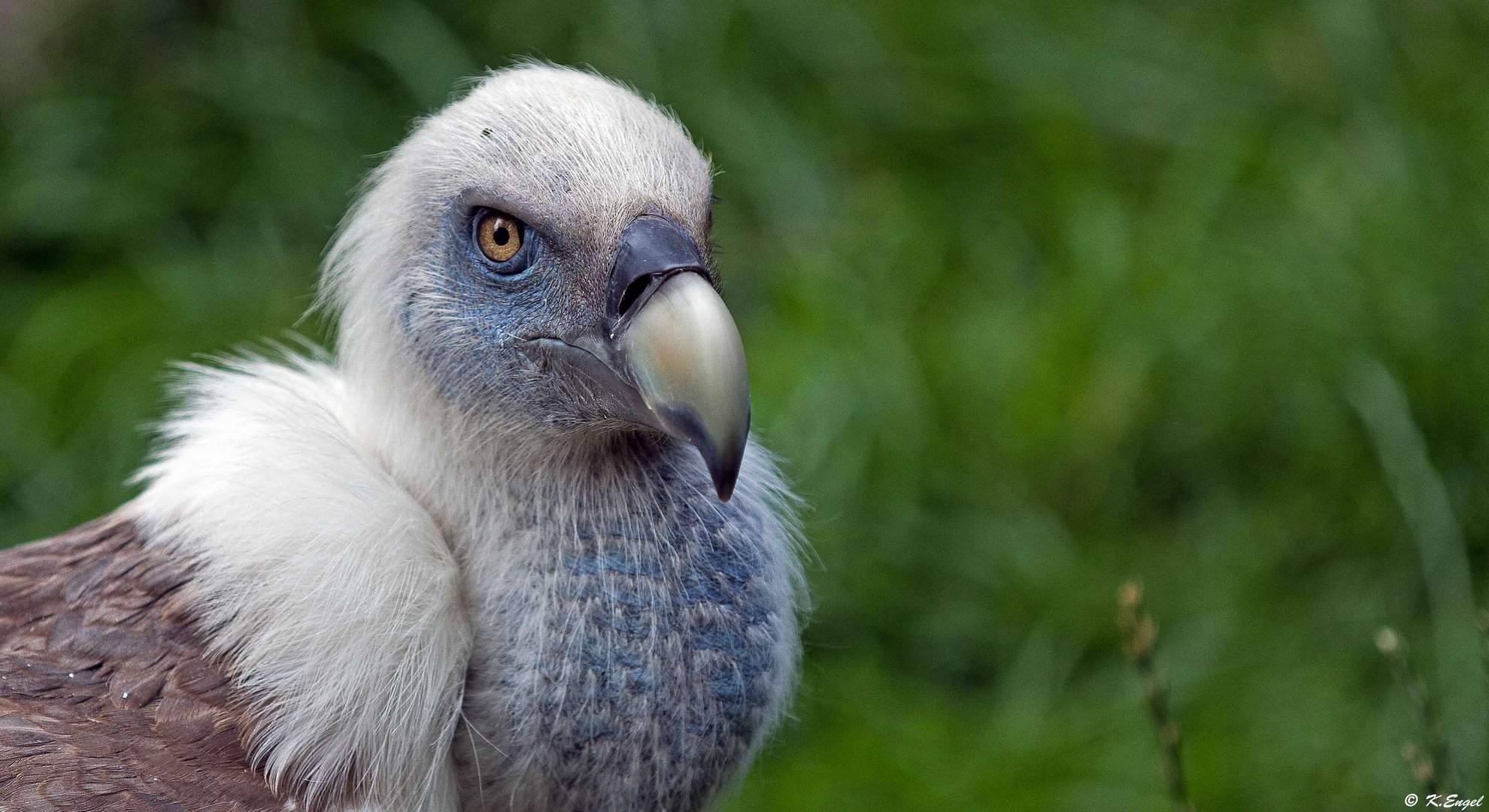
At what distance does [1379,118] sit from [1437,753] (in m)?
2.67

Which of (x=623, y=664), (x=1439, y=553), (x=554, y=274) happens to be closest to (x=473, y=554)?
(x=623, y=664)

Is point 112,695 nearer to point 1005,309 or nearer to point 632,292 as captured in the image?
point 632,292

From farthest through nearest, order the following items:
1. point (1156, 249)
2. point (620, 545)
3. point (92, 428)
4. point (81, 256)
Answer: point (81, 256) < point (1156, 249) < point (92, 428) < point (620, 545)

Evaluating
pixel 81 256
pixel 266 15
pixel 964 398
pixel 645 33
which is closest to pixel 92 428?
pixel 81 256

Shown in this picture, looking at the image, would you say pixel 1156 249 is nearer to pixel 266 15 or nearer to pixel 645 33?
pixel 645 33

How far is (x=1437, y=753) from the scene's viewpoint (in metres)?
2.22

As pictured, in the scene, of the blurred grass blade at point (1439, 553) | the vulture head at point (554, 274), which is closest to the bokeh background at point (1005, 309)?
the blurred grass blade at point (1439, 553)

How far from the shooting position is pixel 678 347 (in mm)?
1950

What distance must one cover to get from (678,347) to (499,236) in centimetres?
40

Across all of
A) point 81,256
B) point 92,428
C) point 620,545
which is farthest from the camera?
point 81,256

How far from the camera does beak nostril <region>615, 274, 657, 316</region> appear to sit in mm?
2039

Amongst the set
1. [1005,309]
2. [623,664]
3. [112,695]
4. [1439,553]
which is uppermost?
[1005,309]

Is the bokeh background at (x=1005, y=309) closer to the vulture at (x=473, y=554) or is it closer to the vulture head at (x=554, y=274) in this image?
the vulture at (x=473, y=554)

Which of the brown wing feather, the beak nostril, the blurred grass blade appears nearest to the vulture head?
the beak nostril
